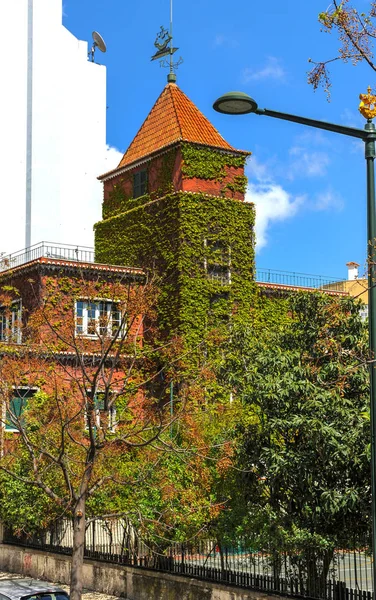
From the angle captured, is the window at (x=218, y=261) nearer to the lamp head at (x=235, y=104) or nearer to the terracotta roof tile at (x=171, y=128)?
the terracotta roof tile at (x=171, y=128)

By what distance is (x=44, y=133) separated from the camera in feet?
207

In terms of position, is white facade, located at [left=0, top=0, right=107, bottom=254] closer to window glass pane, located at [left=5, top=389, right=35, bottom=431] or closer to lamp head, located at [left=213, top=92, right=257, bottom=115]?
window glass pane, located at [left=5, top=389, right=35, bottom=431]

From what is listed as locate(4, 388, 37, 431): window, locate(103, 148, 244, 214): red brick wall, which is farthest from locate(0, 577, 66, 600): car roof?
locate(103, 148, 244, 214): red brick wall

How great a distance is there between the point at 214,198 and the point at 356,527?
25.2 m

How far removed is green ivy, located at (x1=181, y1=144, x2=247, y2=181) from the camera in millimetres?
42312

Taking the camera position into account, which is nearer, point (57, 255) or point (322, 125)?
point (322, 125)

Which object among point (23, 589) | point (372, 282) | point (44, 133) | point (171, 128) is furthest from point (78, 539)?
point (44, 133)

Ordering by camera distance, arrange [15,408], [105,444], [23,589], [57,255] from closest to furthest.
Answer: [23,589], [105,444], [15,408], [57,255]

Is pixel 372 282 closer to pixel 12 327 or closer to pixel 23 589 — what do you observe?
pixel 23 589

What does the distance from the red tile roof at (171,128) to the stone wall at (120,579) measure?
821 inches

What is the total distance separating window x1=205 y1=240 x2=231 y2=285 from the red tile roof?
4824 millimetres

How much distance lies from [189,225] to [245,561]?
22.3 metres

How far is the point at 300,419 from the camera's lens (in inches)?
732

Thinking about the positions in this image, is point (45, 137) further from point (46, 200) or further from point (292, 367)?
point (292, 367)
